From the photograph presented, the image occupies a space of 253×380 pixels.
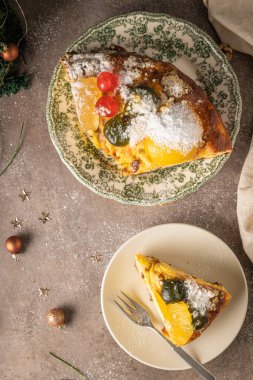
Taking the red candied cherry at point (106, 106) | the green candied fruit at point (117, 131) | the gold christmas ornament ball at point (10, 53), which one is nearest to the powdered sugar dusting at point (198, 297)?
the green candied fruit at point (117, 131)

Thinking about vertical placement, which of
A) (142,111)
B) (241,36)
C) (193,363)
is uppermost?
(241,36)

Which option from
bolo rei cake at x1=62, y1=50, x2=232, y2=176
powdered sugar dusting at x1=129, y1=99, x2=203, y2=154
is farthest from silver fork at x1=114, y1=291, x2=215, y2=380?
powdered sugar dusting at x1=129, y1=99, x2=203, y2=154

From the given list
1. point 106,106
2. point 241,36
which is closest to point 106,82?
point 106,106

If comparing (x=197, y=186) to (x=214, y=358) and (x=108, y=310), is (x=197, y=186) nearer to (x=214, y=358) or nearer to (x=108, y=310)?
(x=108, y=310)

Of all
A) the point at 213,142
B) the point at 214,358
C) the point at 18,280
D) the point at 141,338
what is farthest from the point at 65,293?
the point at 213,142

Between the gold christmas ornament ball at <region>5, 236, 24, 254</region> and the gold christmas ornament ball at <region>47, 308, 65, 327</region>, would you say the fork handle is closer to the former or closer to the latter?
the gold christmas ornament ball at <region>47, 308, 65, 327</region>

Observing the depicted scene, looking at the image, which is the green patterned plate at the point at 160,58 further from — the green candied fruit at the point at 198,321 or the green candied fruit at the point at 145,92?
the green candied fruit at the point at 198,321

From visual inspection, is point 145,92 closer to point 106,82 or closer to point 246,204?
point 106,82
